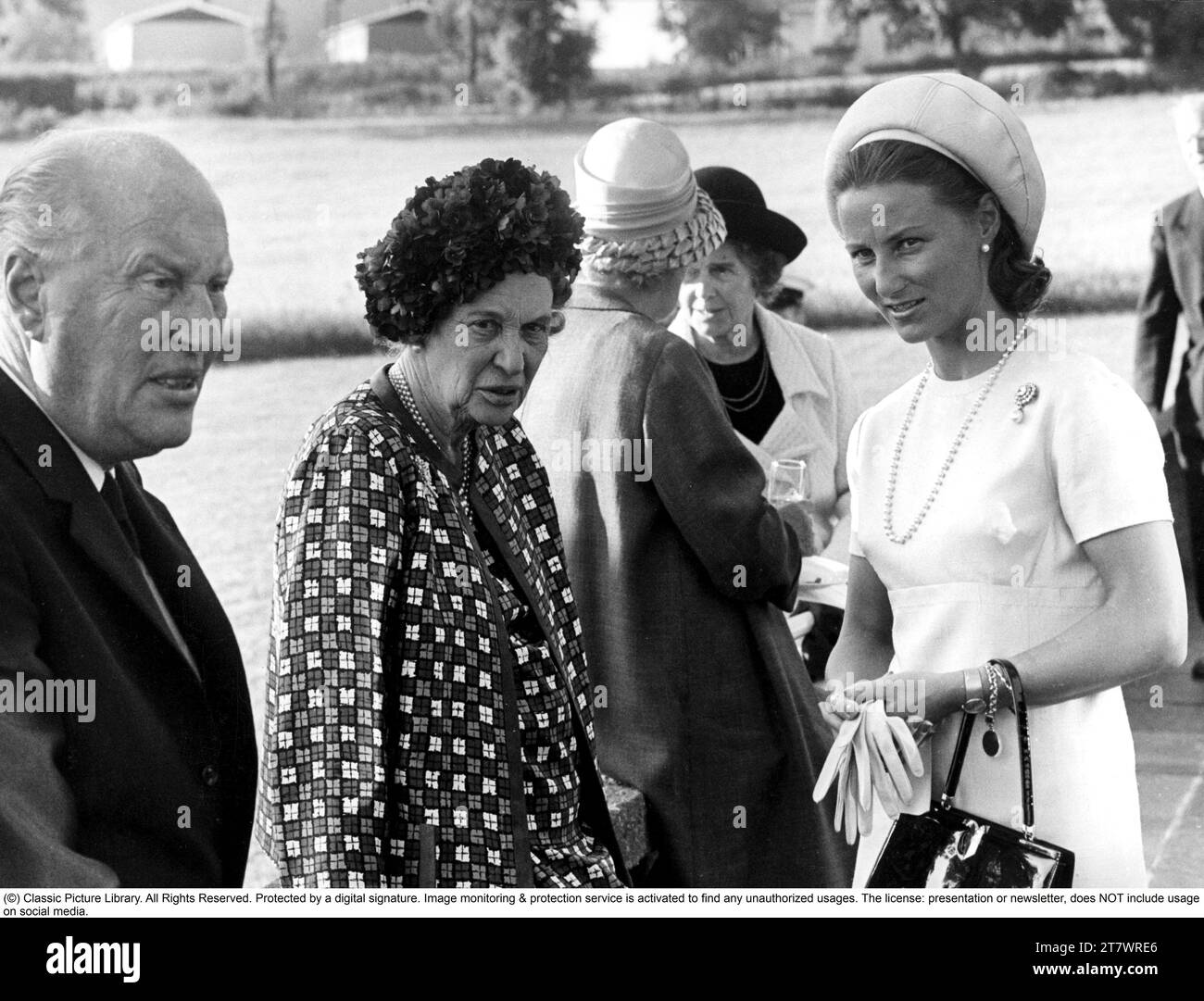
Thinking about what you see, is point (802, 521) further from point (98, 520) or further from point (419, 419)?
point (98, 520)

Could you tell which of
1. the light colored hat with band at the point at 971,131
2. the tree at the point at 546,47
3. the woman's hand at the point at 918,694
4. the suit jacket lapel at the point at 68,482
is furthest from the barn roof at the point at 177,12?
the woman's hand at the point at 918,694

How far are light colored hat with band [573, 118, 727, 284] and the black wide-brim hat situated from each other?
0.67 meters

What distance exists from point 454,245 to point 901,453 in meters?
0.71

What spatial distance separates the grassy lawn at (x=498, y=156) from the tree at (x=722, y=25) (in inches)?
6.5

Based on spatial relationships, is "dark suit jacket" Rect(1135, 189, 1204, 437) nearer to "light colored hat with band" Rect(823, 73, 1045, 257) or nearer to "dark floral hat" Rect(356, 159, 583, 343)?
"light colored hat with band" Rect(823, 73, 1045, 257)

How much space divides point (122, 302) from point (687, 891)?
4.38ft

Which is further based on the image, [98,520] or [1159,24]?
[1159,24]

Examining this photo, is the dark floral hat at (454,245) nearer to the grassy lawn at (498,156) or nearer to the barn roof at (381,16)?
the grassy lawn at (498,156)

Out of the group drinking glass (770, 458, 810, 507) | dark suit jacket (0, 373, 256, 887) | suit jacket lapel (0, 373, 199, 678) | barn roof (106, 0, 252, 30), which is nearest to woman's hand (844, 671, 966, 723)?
dark suit jacket (0, 373, 256, 887)

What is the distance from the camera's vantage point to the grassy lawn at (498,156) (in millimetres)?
3053

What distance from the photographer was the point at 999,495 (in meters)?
2.10

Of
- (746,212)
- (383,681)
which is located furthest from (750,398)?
(383,681)
